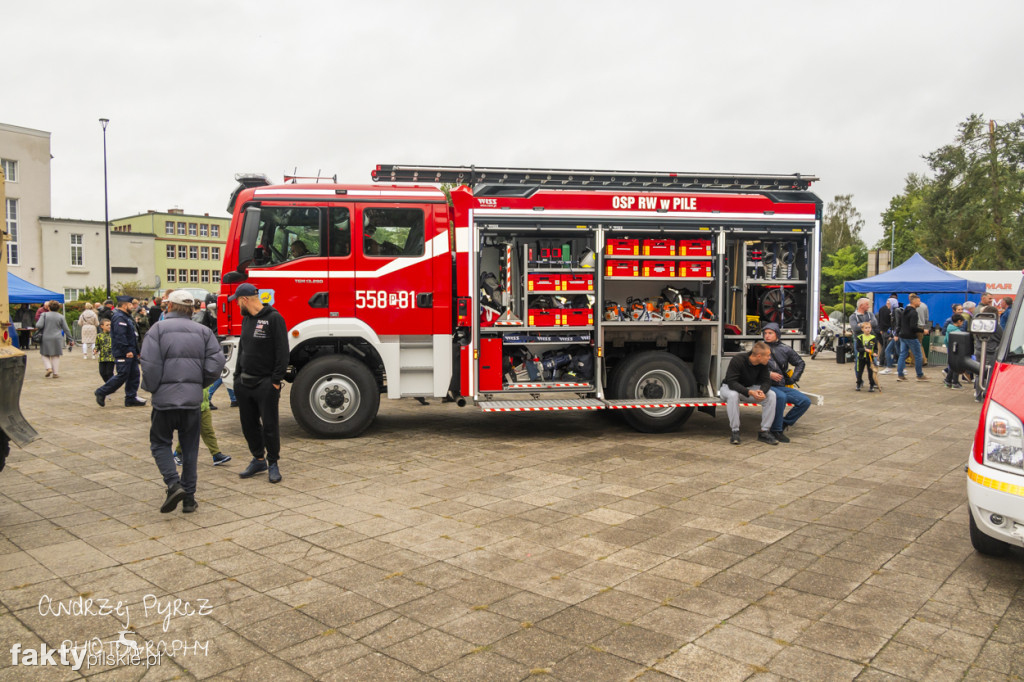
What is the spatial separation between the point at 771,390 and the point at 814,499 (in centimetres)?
270

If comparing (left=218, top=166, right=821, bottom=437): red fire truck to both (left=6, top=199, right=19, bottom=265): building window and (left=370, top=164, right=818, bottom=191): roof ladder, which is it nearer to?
(left=370, top=164, right=818, bottom=191): roof ladder

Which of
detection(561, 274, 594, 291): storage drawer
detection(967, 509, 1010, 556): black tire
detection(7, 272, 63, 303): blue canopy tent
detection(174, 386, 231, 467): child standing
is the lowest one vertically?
detection(967, 509, 1010, 556): black tire

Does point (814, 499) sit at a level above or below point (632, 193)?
below

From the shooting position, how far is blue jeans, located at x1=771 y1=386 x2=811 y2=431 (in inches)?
Answer: 354

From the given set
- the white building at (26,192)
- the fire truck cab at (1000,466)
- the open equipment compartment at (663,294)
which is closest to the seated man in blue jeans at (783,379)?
the open equipment compartment at (663,294)

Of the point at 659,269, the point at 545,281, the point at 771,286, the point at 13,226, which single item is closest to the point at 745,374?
the point at 771,286

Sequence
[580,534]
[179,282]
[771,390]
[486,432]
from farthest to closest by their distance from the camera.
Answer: [179,282], [486,432], [771,390], [580,534]

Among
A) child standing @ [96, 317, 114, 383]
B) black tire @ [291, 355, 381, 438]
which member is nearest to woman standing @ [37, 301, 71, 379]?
child standing @ [96, 317, 114, 383]

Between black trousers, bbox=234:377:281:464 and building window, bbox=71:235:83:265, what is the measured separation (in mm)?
64750

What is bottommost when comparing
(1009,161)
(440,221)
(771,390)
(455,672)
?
(455,672)

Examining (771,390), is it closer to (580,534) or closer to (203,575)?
(580,534)

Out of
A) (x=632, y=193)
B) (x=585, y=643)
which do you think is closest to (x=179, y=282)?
(x=632, y=193)

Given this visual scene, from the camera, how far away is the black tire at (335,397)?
8977 mm

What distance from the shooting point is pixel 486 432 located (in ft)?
32.4
